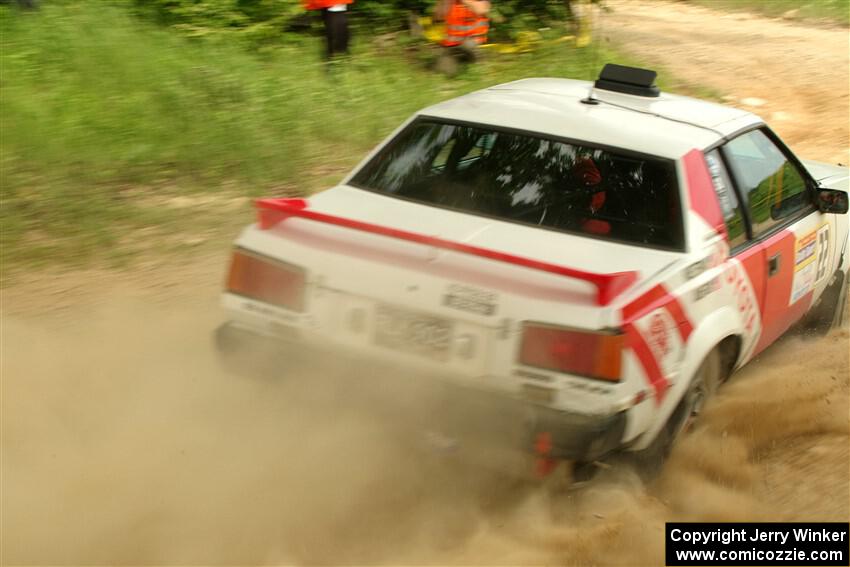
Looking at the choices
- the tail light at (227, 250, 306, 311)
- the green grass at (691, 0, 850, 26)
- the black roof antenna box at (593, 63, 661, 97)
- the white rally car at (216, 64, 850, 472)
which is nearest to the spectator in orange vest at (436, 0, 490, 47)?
the white rally car at (216, 64, 850, 472)

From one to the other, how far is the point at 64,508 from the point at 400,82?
22.9 ft

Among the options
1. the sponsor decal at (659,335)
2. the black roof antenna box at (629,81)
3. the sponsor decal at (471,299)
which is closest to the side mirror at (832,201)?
the black roof antenna box at (629,81)

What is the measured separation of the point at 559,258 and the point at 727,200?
38.1 inches

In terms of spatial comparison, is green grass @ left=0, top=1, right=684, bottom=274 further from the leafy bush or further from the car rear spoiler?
the car rear spoiler

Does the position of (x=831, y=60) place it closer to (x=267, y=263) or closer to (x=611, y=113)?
(x=611, y=113)

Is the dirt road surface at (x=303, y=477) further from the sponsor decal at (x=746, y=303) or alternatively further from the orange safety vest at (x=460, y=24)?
the orange safety vest at (x=460, y=24)

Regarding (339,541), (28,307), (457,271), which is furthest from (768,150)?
(28,307)

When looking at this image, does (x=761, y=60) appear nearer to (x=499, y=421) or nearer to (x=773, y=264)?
(x=773, y=264)

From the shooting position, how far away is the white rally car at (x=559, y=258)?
339 cm

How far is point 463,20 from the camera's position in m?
10.8

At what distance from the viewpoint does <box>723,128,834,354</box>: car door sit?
4438mm

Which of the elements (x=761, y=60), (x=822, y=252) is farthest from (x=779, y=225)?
(x=761, y=60)

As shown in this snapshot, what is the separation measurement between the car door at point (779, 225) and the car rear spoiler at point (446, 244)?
1.19 meters

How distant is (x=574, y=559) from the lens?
3.39 meters
